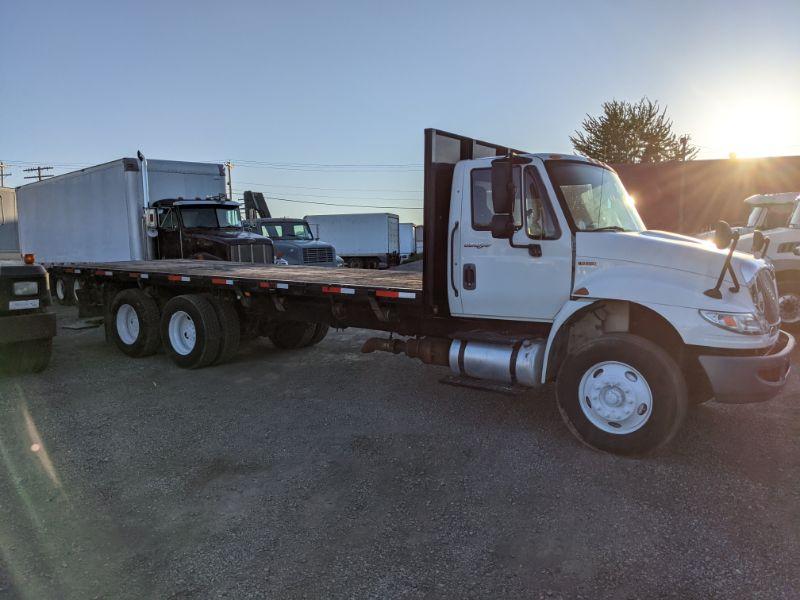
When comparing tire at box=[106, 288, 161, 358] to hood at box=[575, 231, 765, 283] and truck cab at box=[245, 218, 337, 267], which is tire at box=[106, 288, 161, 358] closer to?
hood at box=[575, 231, 765, 283]

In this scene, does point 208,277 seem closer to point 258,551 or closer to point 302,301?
point 302,301

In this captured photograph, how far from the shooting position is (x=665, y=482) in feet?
13.2

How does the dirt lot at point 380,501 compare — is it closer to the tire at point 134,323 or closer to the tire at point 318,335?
the tire at point 134,323

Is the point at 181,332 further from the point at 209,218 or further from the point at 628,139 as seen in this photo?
the point at 628,139

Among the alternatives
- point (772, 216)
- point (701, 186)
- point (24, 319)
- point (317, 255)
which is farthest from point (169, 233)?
point (701, 186)

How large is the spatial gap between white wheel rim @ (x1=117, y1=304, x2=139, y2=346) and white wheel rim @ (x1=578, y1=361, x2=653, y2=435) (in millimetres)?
6833

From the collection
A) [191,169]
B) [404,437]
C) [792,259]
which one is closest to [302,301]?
[404,437]

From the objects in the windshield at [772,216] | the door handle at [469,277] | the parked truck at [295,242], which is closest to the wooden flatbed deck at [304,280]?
the door handle at [469,277]

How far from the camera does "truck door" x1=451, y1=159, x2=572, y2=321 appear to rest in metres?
4.88

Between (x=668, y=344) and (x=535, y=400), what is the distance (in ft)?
5.82

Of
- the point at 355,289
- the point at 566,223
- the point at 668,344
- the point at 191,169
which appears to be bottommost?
the point at 668,344

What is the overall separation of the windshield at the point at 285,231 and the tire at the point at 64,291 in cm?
619

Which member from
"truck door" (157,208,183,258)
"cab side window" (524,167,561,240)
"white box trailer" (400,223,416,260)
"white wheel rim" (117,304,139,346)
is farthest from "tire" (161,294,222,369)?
"white box trailer" (400,223,416,260)

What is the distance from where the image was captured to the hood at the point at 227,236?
1289 cm
